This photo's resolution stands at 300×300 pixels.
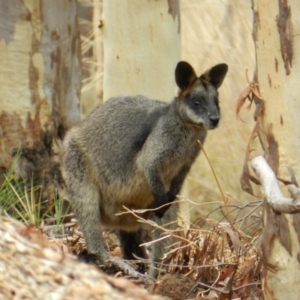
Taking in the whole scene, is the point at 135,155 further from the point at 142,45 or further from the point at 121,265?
the point at 142,45

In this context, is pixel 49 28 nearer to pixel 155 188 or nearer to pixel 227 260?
pixel 155 188

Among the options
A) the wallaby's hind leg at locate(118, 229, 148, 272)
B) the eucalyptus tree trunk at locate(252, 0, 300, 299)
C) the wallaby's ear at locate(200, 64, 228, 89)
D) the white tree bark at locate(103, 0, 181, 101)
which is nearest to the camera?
the eucalyptus tree trunk at locate(252, 0, 300, 299)

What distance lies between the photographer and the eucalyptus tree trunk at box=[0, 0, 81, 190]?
23.6ft

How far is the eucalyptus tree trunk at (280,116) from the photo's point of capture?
439 centimetres

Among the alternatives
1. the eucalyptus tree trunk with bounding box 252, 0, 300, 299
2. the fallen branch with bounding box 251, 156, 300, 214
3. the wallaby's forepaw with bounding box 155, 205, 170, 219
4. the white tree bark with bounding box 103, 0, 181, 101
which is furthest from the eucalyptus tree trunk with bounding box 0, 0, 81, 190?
the fallen branch with bounding box 251, 156, 300, 214

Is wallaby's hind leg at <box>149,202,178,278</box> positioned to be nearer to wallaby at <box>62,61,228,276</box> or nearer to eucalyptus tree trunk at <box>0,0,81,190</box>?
wallaby at <box>62,61,228,276</box>

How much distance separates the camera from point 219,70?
621 centimetres

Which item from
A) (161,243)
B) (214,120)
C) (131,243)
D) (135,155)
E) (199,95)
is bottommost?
(131,243)

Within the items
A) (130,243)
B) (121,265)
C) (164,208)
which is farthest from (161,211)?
(130,243)

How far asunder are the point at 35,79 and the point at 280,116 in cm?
329

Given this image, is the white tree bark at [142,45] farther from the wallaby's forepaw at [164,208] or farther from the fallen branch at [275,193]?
the fallen branch at [275,193]

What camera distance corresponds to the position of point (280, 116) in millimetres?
4477

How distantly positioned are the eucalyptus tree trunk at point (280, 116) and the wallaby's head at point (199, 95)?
136 cm

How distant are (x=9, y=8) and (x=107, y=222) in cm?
201
